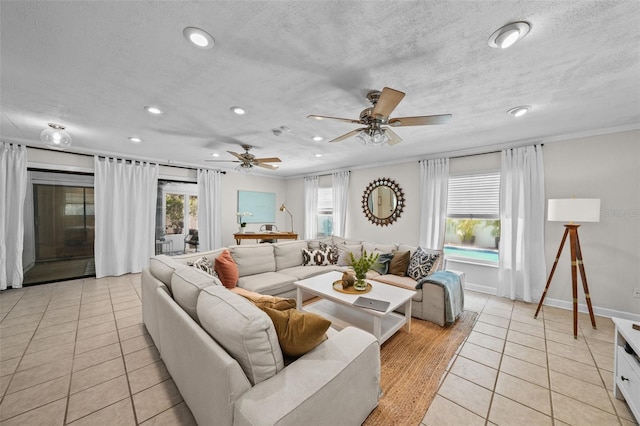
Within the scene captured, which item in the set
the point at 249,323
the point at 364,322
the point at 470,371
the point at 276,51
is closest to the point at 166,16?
the point at 276,51

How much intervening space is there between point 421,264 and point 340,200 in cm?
289

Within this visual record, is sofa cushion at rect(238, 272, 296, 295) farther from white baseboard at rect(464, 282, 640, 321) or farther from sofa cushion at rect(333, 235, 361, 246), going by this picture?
white baseboard at rect(464, 282, 640, 321)

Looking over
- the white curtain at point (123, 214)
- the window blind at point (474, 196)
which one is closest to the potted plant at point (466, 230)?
the window blind at point (474, 196)

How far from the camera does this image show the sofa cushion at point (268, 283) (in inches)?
120

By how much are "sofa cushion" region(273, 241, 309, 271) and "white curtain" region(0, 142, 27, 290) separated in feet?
13.3

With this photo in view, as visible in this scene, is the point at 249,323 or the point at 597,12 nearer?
the point at 249,323

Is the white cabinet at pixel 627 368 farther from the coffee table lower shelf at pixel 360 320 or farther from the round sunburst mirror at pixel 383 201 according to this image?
the round sunburst mirror at pixel 383 201

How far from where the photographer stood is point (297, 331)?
4.12 ft

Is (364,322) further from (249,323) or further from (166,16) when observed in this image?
(166,16)

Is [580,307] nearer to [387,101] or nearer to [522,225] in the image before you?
[522,225]

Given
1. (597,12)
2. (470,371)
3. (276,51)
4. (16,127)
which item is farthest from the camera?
(16,127)

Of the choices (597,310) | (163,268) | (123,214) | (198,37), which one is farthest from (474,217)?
(123,214)

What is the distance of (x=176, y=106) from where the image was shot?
2477 millimetres

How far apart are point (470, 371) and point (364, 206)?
3776 millimetres
